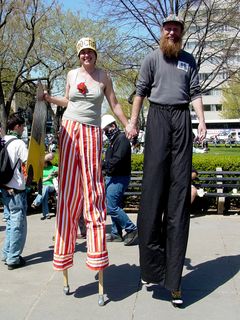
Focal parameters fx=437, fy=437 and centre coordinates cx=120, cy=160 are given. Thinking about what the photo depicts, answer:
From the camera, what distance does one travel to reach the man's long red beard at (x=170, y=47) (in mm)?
3639

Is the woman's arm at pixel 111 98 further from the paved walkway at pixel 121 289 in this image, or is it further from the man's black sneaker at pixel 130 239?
the man's black sneaker at pixel 130 239

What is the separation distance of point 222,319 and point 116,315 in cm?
83

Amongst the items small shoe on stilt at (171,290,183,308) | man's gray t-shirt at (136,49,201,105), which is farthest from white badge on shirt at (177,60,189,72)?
small shoe on stilt at (171,290,183,308)

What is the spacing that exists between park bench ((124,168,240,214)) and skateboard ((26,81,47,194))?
3908mm

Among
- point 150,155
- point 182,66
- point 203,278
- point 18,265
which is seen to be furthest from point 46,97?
point 203,278

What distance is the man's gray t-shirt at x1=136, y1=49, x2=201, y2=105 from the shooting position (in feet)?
12.0

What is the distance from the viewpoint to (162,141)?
3633 millimetres

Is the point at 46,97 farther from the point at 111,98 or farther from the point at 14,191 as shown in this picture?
the point at 14,191

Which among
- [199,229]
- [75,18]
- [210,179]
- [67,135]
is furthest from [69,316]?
[75,18]

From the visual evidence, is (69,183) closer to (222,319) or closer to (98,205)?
(98,205)

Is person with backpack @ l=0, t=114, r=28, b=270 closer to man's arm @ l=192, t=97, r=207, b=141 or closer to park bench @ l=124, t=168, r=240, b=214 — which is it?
man's arm @ l=192, t=97, r=207, b=141

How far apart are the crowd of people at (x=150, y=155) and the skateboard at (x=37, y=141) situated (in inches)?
4.6

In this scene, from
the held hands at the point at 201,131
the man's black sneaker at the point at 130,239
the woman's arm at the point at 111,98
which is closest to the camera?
the held hands at the point at 201,131

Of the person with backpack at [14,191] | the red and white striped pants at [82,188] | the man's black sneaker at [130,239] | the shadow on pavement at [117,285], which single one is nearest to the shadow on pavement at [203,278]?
the shadow on pavement at [117,285]
